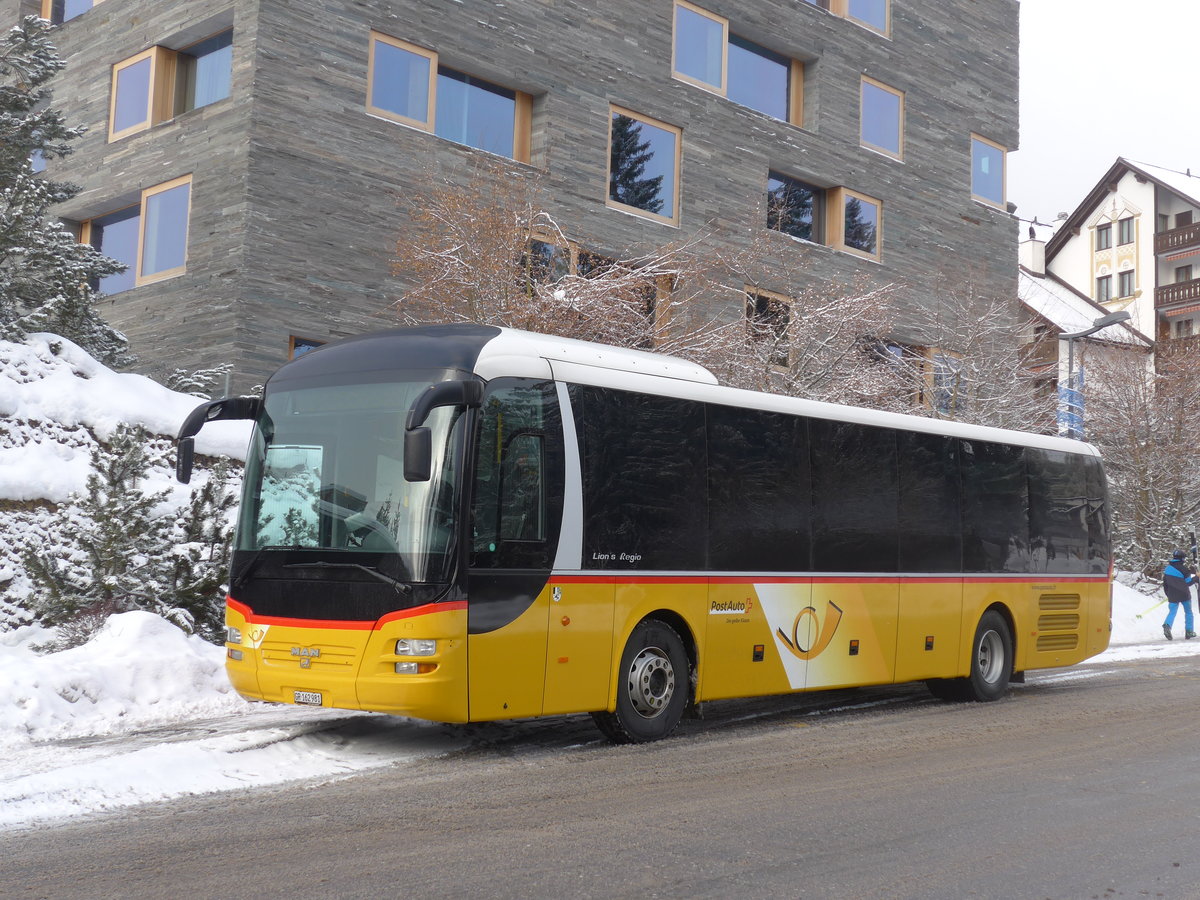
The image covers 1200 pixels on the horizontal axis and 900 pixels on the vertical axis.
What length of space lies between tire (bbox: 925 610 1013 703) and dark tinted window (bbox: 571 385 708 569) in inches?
183

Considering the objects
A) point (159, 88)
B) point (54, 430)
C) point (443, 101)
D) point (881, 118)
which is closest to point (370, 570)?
point (54, 430)

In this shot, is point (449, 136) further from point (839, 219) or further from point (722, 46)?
point (839, 219)

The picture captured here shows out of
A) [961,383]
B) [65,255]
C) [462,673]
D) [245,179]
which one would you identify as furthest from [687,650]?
[961,383]

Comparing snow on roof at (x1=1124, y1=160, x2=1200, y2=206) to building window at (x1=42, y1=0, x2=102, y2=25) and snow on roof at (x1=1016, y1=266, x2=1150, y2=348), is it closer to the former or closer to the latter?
snow on roof at (x1=1016, y1=266, x2=1150, y2=348)

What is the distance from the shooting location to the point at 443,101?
2500 cm

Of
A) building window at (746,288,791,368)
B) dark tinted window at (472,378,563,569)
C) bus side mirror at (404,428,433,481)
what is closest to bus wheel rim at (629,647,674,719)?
dark tinted window at (472,378,563,569)

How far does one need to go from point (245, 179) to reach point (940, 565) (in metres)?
14.1

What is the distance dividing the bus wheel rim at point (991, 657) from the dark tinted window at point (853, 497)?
2.05 m

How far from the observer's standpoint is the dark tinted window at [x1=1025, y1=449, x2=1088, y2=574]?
48.2 feet

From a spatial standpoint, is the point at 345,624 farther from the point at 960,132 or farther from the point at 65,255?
the point at 960,132

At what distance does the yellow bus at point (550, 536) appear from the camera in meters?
8.80

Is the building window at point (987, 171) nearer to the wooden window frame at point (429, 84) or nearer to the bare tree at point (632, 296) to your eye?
the bare tree at point (632, 296)

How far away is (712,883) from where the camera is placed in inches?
232

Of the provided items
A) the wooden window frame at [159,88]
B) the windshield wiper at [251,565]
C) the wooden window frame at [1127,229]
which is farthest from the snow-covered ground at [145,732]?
the wooden window frame at [1127,229]
